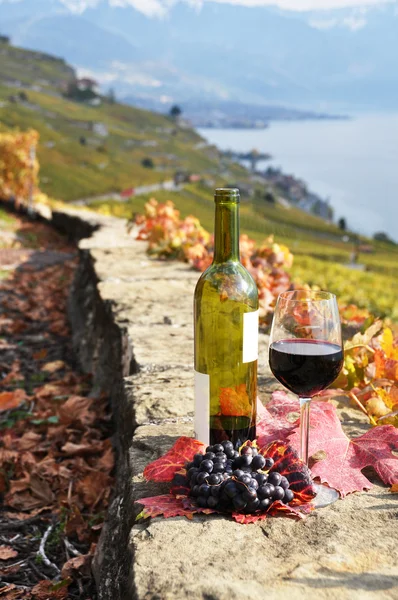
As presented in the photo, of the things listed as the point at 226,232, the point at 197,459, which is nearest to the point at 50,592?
the point at 197,459

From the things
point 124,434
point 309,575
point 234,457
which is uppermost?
point 234,457

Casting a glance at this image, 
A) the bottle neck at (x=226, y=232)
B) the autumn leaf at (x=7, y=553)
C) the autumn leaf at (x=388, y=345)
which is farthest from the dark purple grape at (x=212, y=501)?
the autumn leaf at (x=7, y=553)

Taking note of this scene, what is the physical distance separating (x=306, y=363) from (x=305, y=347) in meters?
0.05

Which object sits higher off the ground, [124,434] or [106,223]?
[106,223]

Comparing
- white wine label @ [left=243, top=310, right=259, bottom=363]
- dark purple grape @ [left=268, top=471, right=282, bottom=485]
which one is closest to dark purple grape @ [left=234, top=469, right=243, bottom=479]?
dark purple grape @ [left=268, top=471, right=282, bottom=485]

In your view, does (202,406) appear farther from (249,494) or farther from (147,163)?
(147,163)

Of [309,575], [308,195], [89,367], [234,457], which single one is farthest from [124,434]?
[308,195]

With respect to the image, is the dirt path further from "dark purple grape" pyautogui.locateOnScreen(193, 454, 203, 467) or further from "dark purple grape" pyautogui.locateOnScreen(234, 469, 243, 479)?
"dark purple grape" pyautogui.locateOnScreen(234, 469, 243, 479)

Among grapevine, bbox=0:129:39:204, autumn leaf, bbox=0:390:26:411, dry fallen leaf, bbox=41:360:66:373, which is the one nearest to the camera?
autumn leaf, bbox=0:390:26:411

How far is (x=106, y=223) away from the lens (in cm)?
908

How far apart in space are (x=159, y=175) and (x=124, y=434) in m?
99.4

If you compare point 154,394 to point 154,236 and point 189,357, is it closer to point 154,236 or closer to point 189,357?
point 189,357

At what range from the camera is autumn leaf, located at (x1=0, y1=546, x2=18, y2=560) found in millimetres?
2393

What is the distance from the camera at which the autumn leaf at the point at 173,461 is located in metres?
1.68
